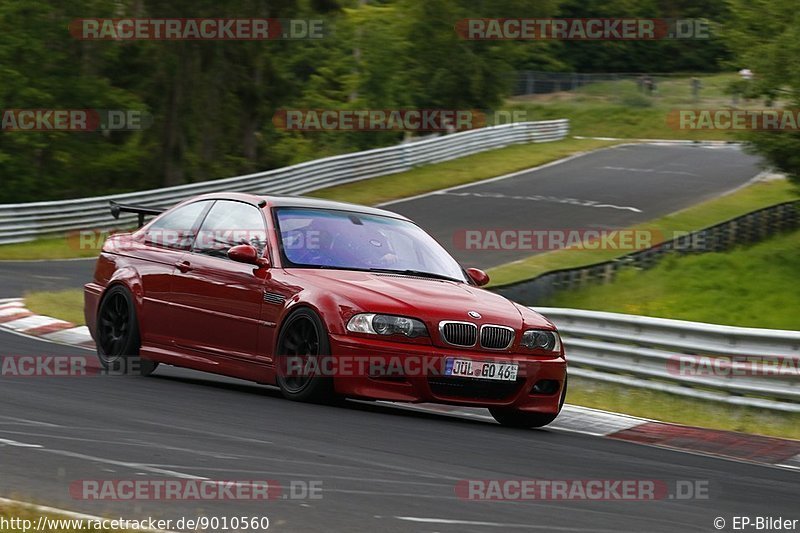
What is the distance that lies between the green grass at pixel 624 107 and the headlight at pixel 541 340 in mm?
50361

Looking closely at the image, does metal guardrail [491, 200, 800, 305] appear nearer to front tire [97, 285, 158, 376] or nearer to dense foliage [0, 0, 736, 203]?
front tire [97, 285, 158, 376]

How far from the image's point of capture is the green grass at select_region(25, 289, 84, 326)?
1545cm

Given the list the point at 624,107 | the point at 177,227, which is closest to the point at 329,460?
the point at 177,227

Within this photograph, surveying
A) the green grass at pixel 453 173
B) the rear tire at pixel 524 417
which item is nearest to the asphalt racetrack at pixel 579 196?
the green grass at pixel 453 173

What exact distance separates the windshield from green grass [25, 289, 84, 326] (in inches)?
226

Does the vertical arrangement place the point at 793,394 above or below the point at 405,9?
below

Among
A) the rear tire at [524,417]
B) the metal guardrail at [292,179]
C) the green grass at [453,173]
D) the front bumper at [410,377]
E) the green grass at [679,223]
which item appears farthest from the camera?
the green grass at [453,173]

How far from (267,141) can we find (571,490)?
130 feet

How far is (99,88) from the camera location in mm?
38969

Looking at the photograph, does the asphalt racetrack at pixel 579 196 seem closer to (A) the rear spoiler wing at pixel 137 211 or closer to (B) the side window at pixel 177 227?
(A) the rear spoiler wing at pixel 137 211

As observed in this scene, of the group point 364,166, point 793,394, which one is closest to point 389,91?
point 364,166

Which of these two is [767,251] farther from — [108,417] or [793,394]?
[108,417]

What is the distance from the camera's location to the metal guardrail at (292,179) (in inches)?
1102

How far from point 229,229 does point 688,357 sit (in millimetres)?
4039
